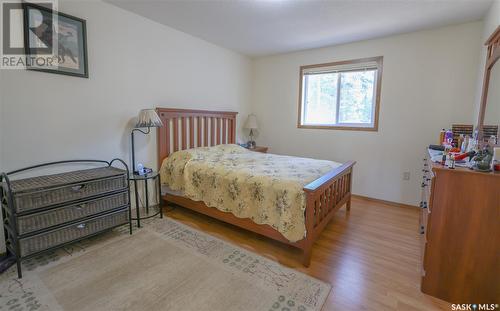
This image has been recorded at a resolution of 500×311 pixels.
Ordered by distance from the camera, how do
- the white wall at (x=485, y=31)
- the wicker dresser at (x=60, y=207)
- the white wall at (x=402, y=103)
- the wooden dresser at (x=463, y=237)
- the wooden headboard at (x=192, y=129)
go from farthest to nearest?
the wooden headboard at (x=192, y=129) → the white wall at (x=402, y=103) → the white wall at (x=485, y=31) → the wicker dresser at (x=60, y=207) → the wooden dresser at (x=463, y=237)

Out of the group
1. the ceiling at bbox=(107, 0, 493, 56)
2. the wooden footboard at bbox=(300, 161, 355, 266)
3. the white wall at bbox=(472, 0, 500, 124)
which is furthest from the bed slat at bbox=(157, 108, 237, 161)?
the white wall at bbox=(472, 0, 500, 124)

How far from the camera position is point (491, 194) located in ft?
4.69

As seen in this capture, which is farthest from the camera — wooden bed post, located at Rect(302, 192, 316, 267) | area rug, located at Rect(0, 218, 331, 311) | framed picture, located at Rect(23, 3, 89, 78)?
framed picture, located at Rect(23, 3, 89, 78)

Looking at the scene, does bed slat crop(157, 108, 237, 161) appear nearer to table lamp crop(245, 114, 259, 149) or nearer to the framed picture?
table lamp crop(245, 114, 259, 149)

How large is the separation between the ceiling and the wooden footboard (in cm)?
171

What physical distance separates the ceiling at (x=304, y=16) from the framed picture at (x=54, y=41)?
0.52m

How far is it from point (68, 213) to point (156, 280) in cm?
96

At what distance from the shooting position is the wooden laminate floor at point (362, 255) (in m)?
1.63

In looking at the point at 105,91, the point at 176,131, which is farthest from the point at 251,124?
the point at 105,91

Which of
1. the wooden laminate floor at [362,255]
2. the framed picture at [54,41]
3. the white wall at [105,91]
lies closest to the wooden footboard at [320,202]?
the wooden laminate floor at [362,255]

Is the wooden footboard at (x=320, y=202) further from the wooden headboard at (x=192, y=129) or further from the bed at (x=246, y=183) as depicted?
the wooden headboard at (x=192, y=129)

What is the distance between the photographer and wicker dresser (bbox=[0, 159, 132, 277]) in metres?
1.76

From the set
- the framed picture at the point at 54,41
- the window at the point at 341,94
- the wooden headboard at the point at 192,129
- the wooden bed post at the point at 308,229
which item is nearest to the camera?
the wooden bed post at the point at 308,229

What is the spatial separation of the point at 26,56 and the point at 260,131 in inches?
137
